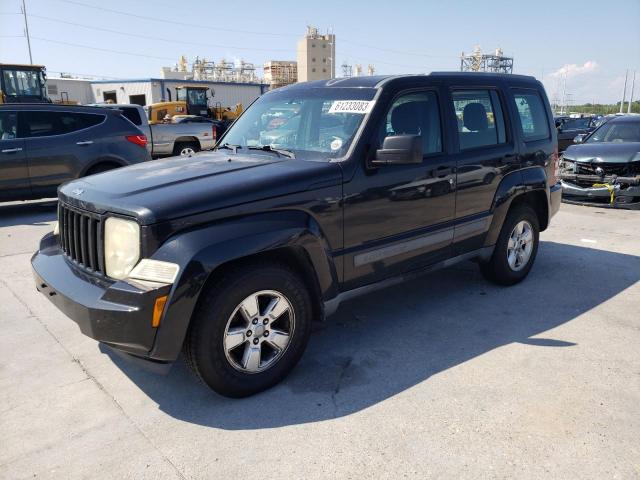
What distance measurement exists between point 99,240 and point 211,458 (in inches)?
54.0

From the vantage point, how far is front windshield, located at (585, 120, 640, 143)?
1027 centimetres

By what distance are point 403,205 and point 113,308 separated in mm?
2130

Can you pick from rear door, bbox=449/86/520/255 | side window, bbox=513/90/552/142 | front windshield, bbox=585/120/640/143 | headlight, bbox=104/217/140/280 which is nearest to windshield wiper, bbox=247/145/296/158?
headlight, bbox=104/217/140/280

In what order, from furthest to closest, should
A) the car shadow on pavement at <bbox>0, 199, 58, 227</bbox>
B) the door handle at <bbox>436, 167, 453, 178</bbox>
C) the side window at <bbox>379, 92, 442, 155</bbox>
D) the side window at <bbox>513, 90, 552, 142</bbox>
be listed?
1. the car shadow on pavement at <bbox>0, 199, 58, 227</bbox>
2. the side window at <bbox>513, 90, 552, 142</bbox>
3. the door handle at <bbox>436, 167, 453, 178</bbox>
4. the side window at <bbox>379, 92, 442, 155</bbox>

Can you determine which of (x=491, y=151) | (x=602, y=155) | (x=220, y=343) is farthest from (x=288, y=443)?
(x=602, y=155)

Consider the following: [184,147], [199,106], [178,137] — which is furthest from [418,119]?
[199,106]

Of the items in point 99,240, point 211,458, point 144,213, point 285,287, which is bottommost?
point 211,458

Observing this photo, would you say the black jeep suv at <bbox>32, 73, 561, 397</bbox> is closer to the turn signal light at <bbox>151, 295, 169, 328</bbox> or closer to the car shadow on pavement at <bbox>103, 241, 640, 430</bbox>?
the turn signal light at <bbox>151, 295, 169, 328</bbox>

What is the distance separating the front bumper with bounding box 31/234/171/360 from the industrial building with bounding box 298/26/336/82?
111 meters

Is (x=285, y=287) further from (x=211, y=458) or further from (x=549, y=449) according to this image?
(x=549, y=449)

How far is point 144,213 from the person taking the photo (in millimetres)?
2672

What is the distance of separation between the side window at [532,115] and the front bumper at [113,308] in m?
3.96

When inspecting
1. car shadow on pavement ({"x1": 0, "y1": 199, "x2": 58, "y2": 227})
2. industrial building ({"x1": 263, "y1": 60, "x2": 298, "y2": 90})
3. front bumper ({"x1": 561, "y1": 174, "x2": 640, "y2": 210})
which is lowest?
car shadow on pavement ({"x1": 0, "y1": 199, "x2": 58, "y2": 227})

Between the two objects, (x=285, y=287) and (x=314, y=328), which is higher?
(x=285, y=287)
